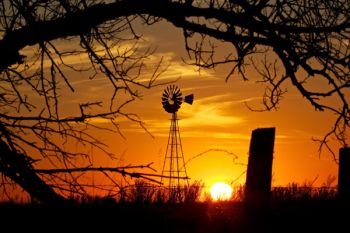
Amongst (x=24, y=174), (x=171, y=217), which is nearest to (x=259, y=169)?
(x=171, y=217)

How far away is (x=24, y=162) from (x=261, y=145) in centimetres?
365

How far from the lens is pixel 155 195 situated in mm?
9055

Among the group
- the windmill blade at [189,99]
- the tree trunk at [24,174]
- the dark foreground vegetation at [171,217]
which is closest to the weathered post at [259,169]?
the dark foreground vegetation at [171,217]

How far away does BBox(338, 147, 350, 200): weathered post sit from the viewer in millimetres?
9961

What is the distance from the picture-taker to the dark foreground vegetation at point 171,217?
6.44 m

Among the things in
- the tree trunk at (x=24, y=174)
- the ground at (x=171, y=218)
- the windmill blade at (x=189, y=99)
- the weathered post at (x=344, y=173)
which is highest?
the windmill blade at (x=189, y=99)

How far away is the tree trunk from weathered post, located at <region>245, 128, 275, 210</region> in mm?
2999

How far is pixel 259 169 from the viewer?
322 inches

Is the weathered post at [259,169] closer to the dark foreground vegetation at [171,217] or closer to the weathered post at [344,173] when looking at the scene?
the dark foreground vegetation at [171,217]

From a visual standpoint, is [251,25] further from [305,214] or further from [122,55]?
[305,214]

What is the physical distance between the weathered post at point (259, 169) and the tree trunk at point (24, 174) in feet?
9.84

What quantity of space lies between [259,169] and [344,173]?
258cm

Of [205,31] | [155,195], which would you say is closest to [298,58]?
[205,31]

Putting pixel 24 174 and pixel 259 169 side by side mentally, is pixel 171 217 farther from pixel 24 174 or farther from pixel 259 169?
pixel 24 174
